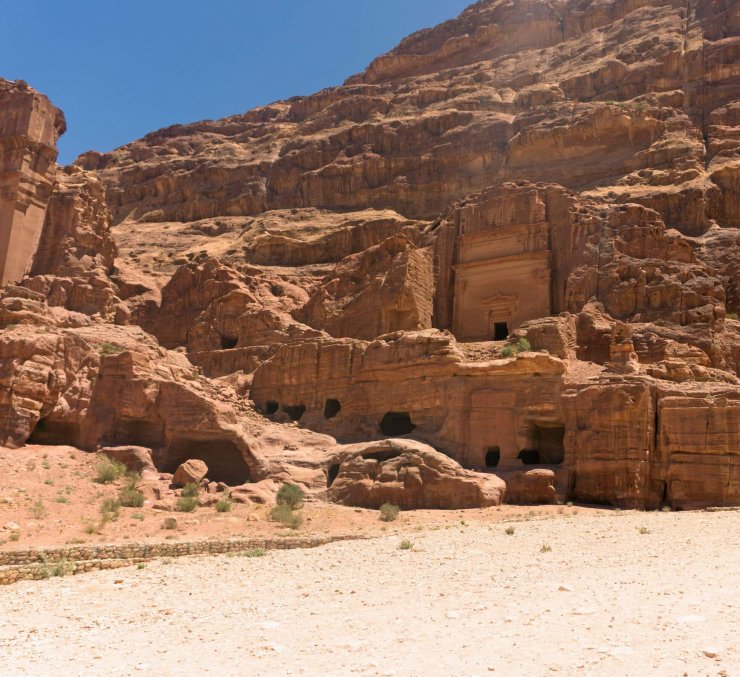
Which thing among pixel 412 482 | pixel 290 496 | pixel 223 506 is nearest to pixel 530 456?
pixel 412 482

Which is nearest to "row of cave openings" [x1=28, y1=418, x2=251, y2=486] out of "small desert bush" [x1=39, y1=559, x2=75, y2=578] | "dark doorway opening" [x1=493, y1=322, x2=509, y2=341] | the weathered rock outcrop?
the weathered rock outcrop

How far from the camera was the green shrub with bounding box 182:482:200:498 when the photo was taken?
21531mm

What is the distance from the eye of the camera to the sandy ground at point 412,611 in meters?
7.63

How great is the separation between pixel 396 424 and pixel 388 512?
25.6ft

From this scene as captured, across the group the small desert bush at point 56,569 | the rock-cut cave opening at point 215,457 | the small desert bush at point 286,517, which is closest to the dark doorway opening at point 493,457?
the small desert bush at point 286,517

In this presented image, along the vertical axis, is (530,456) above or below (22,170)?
below

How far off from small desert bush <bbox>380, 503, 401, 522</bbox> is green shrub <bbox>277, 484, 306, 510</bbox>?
102 inches

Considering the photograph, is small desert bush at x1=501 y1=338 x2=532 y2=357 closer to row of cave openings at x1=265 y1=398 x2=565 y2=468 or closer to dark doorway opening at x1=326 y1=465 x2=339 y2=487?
row of cave openings at x1=265 y1=398 x2=565 y2=468

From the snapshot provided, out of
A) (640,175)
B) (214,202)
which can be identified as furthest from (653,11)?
(214,202)

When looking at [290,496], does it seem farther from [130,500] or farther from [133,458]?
[133,458]

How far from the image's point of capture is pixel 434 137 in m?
63.3

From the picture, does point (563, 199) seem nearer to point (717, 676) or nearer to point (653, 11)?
point (717, 676)

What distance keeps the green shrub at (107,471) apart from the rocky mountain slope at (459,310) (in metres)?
1.60

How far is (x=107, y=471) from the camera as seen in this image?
21.8 metres
